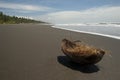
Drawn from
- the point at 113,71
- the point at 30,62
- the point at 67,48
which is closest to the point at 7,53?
the point at 30,62

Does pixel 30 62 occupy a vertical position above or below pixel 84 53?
below

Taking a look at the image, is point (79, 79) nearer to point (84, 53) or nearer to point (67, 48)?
point (84, 53)

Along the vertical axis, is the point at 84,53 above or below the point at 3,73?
above

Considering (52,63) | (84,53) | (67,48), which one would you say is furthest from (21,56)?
(84,53)

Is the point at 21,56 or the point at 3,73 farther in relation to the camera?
the point at 21,56

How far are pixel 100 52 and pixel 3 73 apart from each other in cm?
215

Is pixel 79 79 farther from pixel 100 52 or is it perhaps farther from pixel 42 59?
pixel 42 59

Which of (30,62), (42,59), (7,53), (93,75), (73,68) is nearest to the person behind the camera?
(93,75)

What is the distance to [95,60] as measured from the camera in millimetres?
4168

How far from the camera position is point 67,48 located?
472cm

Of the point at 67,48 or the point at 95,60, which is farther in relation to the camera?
the point at 67,48

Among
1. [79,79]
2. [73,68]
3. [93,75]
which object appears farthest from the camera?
[73,68]

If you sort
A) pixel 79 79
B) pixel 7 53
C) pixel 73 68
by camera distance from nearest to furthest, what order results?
pixel 79 79, pixel 73 68, pixel 7 53

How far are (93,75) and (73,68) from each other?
54 centimetres
